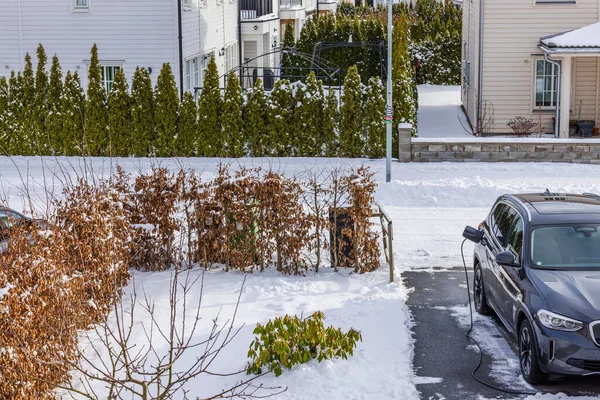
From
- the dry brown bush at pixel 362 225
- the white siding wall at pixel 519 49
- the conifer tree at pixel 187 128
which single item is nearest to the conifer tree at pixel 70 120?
the conifer tree at pixel 187 128

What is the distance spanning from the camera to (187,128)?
2436 cm

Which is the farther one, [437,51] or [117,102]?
[437,51]

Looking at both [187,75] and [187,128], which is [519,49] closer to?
[187,128]

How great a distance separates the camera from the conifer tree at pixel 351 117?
78.6ft

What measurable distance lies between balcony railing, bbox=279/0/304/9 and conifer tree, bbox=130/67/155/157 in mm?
24418

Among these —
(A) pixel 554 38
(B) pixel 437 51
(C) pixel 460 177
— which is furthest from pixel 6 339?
(B) pixel 437 51

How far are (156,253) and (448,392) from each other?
586 cm

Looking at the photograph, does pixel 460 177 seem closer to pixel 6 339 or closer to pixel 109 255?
pixel 109 255

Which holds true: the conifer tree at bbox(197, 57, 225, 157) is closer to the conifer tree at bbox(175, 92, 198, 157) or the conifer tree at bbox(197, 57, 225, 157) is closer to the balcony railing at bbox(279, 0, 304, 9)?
the conifer tree at bbox(175, 92, 198, 157)

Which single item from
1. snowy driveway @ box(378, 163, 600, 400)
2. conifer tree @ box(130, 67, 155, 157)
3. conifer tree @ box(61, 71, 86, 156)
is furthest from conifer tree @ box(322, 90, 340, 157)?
conifer tree @ box(61, 71, 86, 156)

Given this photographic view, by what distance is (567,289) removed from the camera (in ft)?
31.7

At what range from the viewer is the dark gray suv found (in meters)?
9.20

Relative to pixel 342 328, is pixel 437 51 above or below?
above

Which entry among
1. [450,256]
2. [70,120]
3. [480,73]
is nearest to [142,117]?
[70,120]
